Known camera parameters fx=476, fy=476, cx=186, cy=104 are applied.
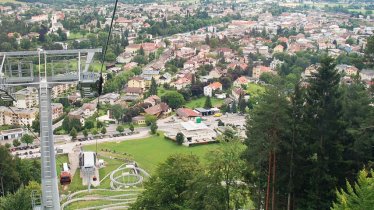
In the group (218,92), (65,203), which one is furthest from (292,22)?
(65,203)

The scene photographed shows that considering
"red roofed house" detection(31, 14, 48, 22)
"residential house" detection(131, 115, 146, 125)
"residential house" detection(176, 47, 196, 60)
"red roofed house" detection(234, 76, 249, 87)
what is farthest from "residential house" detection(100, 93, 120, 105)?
"red roofed house" detection(31, 14, 48, 22)

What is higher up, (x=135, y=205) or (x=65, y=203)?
(x=135, y=205)

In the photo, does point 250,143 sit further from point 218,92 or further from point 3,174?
point 218,92

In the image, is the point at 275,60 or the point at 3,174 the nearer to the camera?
the point at 3,174

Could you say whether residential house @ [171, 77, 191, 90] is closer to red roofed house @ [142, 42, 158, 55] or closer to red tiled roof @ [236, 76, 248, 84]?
red tiled roof @ [236, 76, 248, 84]

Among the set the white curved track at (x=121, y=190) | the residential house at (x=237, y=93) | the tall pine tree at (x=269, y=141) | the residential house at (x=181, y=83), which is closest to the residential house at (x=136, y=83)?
the residential house at (x=181, y=83)

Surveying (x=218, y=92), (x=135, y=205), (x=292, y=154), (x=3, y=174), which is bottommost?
(x=218, y=92)

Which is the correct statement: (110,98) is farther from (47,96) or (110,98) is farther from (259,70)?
(47,96)

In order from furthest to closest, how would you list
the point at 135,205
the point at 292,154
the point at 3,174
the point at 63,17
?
the point at 63,17, the point at 3,174, the point at 135,205, the point at 292,154
